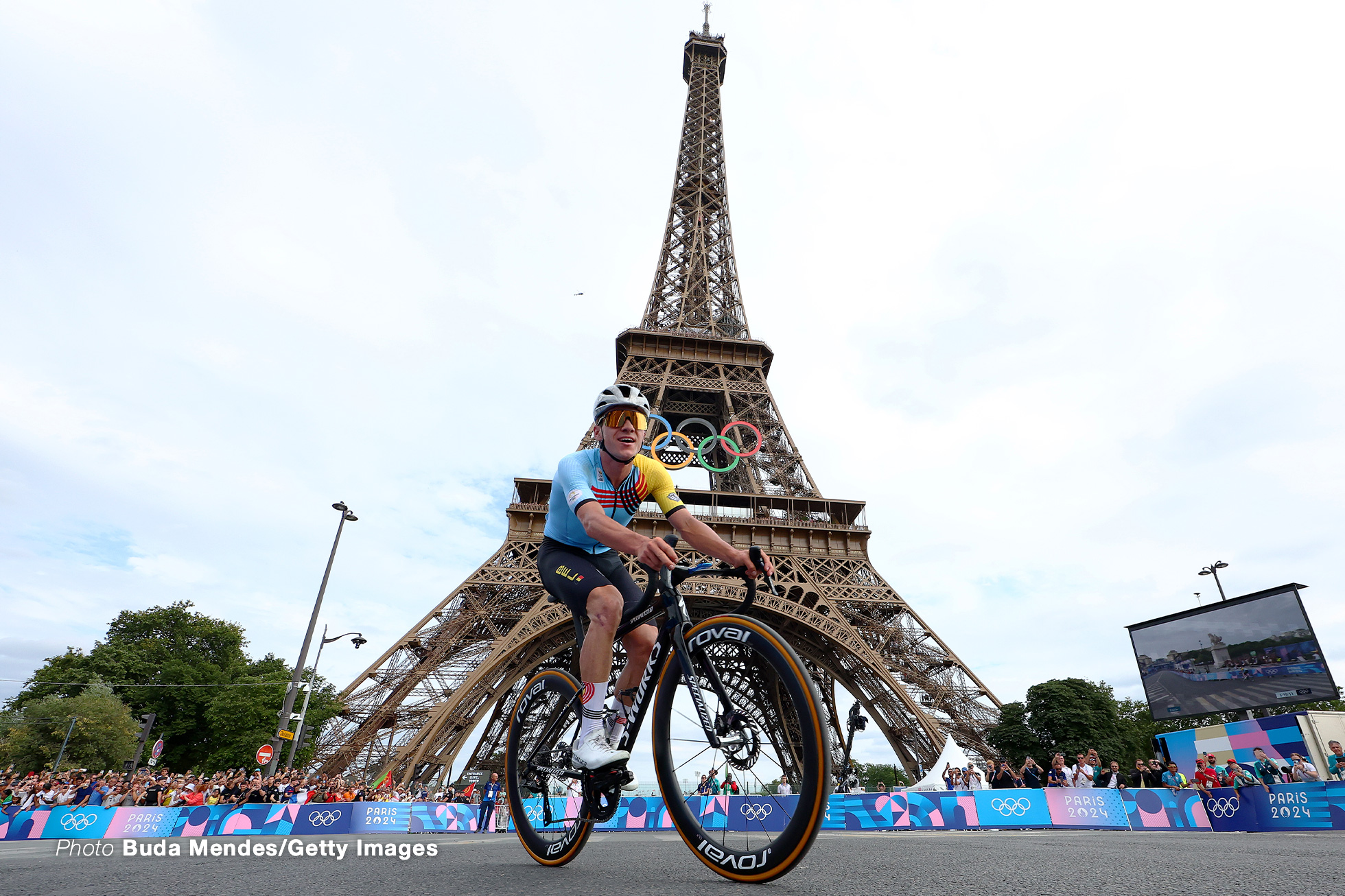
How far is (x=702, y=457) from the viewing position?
3209 centimetres

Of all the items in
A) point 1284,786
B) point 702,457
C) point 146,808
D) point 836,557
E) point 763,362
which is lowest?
point 146,808

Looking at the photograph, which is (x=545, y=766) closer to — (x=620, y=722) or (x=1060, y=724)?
(x=620, y=722)

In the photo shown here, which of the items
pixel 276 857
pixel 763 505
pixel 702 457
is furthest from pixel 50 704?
pixel 276 857

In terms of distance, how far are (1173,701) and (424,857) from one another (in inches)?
991

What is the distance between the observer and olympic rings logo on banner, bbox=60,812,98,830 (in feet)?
41.3

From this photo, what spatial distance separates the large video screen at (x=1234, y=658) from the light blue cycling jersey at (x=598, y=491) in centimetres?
2382

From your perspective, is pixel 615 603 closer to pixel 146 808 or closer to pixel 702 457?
pixel 146 808

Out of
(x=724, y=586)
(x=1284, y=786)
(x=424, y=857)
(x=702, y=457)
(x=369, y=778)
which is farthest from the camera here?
(x=702, y=457)

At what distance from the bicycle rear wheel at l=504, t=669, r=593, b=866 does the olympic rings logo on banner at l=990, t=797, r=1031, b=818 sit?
13.1m

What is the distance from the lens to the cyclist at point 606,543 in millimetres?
3014

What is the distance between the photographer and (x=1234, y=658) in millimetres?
20156

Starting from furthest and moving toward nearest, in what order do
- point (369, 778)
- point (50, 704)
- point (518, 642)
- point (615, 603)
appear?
point (50, 704), point (518, 642), point (369, 778), point (615, 603)

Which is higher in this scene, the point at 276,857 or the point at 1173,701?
the point at 1173,701

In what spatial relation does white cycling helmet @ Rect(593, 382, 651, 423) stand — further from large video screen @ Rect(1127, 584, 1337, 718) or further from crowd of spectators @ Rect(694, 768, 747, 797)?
large video screen @ Rect(1127, 584, 1337, 718)
